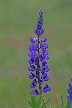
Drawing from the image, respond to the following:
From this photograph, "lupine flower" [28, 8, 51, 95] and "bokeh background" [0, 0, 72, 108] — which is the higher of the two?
"bokeh background" [0, 0, 72, 108]

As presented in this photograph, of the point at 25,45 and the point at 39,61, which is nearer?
the point at 39,61

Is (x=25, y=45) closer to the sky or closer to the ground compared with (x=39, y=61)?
closer to the sky

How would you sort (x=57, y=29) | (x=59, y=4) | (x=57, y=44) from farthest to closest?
(x=59, y=4) < (x=57, y=29) < (x=57, y=44)

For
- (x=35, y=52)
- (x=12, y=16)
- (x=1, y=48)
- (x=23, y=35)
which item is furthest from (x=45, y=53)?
(x=12, y=16)

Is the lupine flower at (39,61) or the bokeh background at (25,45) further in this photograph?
the bokeh background at (25,45)

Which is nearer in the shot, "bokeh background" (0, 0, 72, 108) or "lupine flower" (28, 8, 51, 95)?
"lupine flower" (28, 8, 51, 95)

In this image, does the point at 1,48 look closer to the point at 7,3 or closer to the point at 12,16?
the point at 12,16

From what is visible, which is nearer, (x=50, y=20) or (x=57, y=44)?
(x=57, y=44)

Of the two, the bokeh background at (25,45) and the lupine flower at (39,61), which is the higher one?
the bokeh background at (25,45)
